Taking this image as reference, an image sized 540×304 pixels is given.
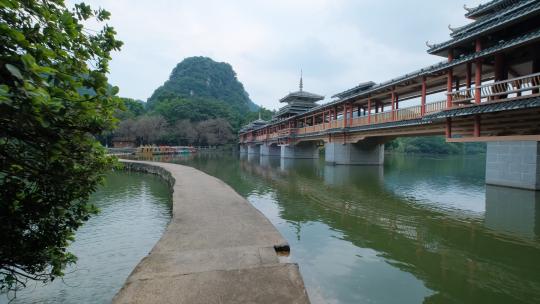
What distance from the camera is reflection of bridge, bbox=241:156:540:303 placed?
4.56 meters

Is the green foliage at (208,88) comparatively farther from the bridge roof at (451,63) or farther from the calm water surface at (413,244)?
the calm water surface at (413,244)

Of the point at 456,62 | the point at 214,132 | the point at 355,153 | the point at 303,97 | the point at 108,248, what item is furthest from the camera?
the point at 214,132

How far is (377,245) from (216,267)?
151 inches

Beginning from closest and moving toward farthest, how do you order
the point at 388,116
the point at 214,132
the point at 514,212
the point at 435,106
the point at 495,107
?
the point at 514,212 → the point at 495,107 → the point at 435,106 → the point at 388,116 → the point at 214,132

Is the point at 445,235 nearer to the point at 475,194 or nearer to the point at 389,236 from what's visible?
the point at 389,236

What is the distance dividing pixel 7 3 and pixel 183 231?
4.47 metres

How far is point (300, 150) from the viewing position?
37.6 m

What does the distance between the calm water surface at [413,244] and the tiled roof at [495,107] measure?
10.7 ft

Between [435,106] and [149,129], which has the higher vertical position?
[149,129]

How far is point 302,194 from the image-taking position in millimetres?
12305

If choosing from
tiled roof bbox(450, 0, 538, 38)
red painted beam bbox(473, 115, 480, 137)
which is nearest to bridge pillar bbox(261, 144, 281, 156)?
tiled roof bbox(450, 0, 538, 38)

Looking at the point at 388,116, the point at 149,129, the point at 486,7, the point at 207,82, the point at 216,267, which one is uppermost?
the point at 207,82

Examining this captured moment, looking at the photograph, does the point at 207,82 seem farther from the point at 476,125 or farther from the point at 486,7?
the point at 476,125

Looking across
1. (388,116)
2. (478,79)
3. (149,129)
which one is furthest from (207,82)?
(478,79)
